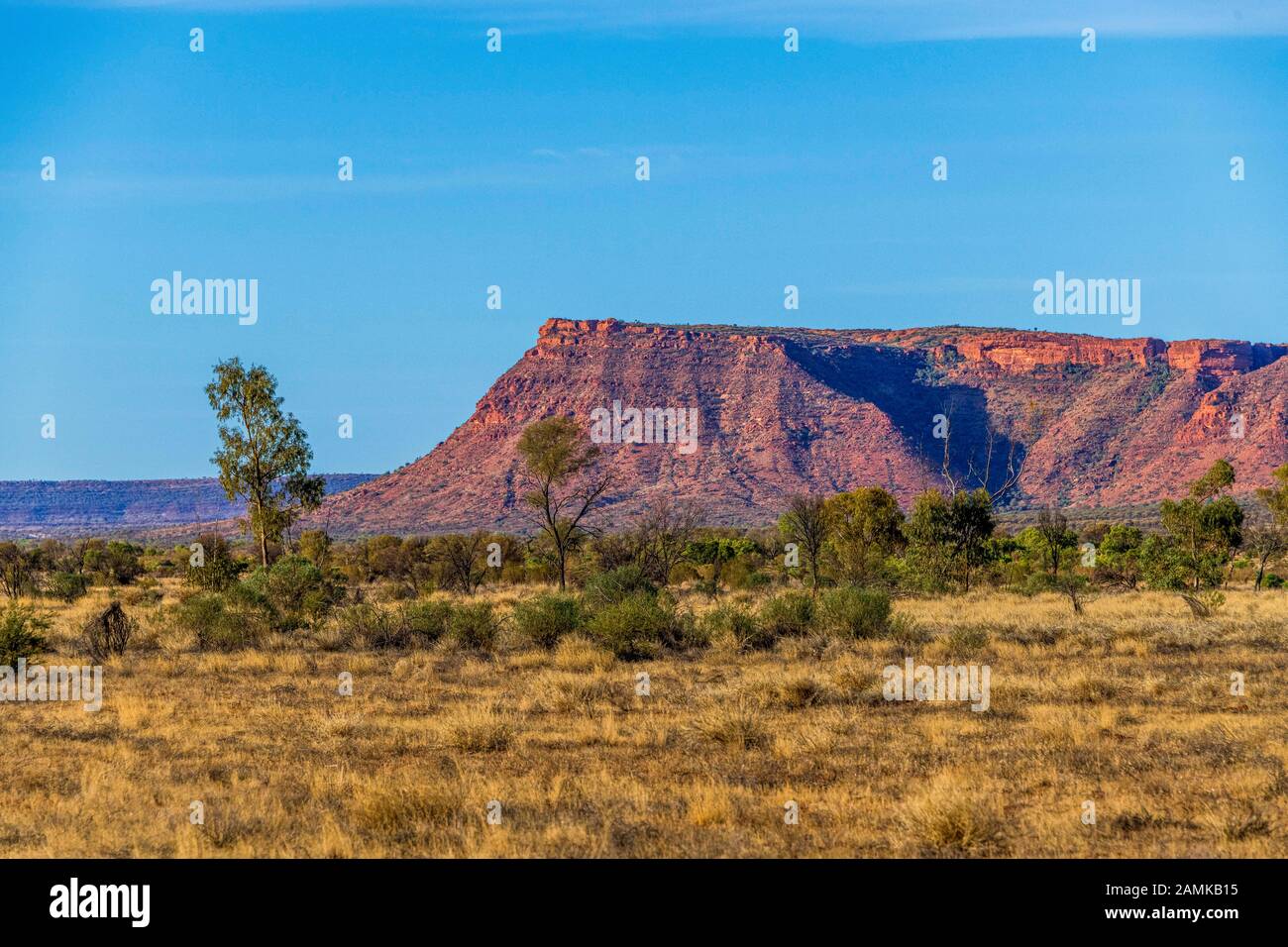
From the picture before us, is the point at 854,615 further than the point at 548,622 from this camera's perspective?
Yes

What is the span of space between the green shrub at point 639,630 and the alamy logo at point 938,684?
424 cm

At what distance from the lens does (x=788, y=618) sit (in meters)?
23.4

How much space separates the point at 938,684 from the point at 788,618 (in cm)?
656

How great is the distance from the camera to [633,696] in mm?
16469

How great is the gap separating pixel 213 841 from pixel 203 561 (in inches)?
902

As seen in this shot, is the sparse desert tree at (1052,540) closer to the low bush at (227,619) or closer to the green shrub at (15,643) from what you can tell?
the low bush at (227,619)

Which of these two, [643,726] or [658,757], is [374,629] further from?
[658,757]

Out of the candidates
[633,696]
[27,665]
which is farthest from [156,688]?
[633,696]

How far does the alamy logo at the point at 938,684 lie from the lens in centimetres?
1577

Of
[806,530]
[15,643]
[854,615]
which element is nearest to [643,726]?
[854,615]

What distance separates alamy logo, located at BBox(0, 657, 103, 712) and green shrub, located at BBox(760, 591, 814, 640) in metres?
10.9

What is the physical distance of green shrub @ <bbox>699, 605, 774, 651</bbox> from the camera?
71.4 feet
